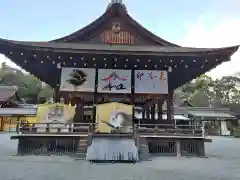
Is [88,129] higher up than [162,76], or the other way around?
[162,76]

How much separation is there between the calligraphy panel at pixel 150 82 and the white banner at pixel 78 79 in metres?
2.24

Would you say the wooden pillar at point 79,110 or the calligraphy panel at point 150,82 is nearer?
the calligraphy panel at point 150,82

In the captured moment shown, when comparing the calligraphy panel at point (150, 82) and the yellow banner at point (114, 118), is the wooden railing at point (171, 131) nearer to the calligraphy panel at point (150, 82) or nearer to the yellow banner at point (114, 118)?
the yellow banner at point (114, 118)

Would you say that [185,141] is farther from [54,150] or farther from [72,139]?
[54,150]

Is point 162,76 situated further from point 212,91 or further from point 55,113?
point 212,91

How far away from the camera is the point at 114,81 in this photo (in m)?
11.8

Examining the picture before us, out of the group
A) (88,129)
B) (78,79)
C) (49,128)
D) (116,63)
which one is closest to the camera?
(49,128)

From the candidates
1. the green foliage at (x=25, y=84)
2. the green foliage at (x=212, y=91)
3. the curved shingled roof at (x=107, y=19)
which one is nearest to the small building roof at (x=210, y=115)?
the green foliage at (x=212, y=91)

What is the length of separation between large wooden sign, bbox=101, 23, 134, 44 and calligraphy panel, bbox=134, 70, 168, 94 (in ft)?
6.79

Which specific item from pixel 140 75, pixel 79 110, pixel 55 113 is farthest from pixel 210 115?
pixel 55 113

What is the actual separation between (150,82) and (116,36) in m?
3.27

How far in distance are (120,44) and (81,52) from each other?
2.63 metres

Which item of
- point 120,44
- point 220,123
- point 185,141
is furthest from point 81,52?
point 220,123

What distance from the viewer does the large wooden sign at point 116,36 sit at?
1284 cm
